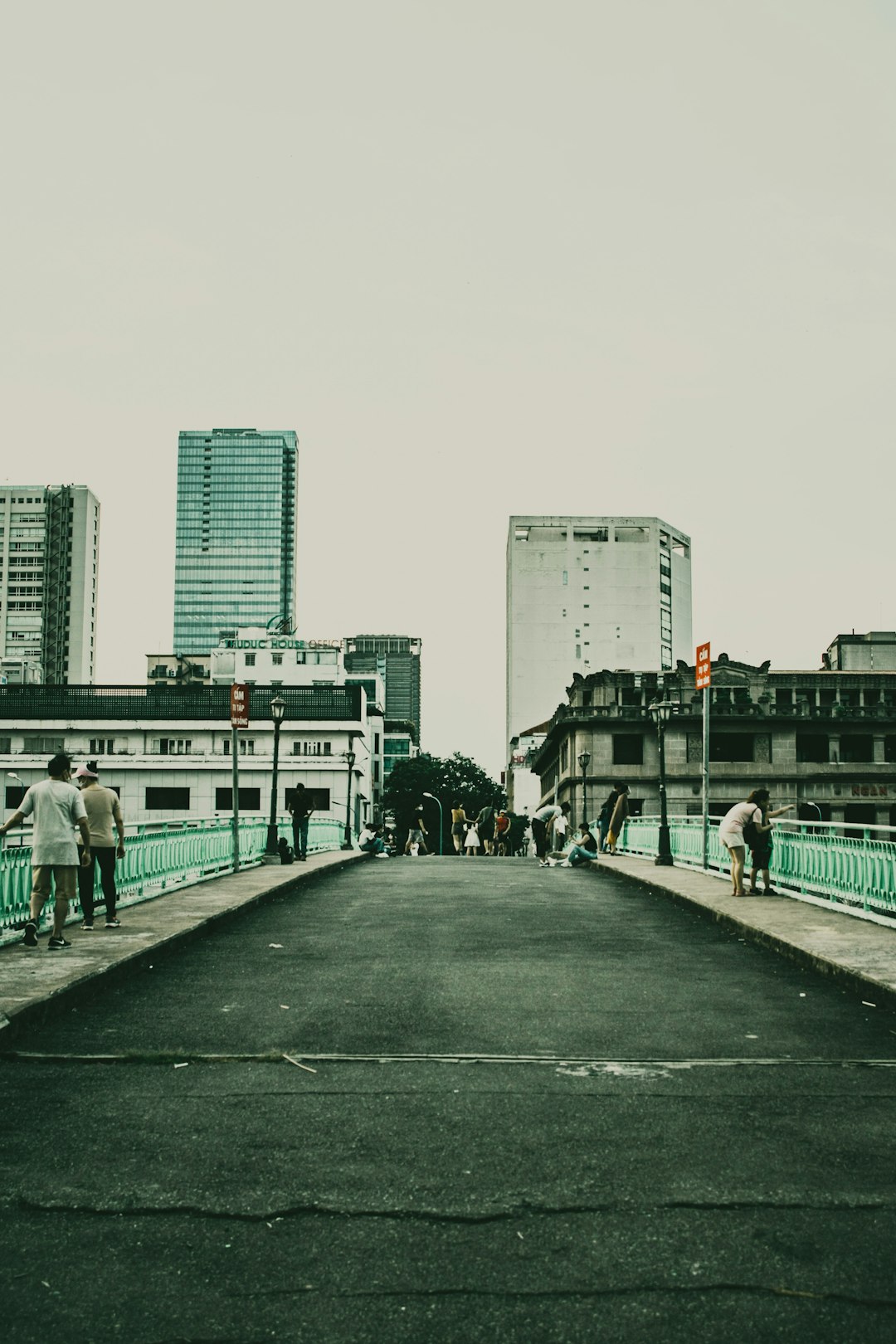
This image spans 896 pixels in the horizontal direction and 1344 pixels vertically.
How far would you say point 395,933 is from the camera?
1306 centimetres

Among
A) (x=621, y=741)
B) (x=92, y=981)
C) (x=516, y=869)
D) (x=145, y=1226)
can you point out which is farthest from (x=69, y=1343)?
(x=621, y=741)

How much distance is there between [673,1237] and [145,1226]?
1758 mm

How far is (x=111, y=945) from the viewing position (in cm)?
1099

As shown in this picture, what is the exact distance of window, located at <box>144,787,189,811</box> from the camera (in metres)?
81.1

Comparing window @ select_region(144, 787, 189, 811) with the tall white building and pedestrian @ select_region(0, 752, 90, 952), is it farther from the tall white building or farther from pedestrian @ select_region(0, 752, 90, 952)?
pedestrian @ select_region(0, 752, 90, 952)

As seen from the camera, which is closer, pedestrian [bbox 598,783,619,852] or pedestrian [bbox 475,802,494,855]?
pedestrian [bbox 598,783,619,852]

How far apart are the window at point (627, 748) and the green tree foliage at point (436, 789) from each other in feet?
93.7

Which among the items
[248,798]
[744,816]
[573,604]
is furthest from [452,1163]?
[573,604]

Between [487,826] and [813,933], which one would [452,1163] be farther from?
[487,826]

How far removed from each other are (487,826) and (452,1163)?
4137 centimetres

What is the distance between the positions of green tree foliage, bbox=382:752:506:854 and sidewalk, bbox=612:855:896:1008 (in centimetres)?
9008

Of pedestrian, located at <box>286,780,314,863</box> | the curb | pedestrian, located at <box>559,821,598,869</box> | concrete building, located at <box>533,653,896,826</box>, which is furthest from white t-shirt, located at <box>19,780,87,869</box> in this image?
concrete building, located at <box>533,653,896,826</box>

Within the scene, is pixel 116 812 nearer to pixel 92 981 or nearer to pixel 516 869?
pixel 92 981

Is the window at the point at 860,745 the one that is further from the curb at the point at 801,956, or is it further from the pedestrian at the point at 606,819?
the curb at the point at 801,956
